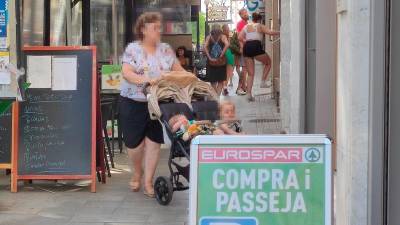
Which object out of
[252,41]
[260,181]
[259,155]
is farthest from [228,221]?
[252,41]

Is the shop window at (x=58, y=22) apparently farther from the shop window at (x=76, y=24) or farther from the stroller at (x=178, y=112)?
the stroller at (x=178, y=112)

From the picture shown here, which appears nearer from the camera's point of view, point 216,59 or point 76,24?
point 76,24

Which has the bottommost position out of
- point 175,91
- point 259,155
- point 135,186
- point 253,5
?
point 135,186

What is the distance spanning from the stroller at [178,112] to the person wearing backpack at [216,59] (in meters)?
8.59

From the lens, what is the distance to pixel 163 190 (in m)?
7.03

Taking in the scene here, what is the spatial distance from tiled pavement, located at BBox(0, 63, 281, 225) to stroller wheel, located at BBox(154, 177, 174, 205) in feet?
0.23

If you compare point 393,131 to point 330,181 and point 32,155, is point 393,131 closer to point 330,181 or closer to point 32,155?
point 330,181

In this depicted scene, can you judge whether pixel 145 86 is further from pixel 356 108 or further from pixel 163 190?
pixel 356 108

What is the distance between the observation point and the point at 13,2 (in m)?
6.51

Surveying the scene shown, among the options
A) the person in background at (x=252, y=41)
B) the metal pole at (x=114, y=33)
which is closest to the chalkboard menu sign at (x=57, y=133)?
the metal pole at (x=114, y=33)

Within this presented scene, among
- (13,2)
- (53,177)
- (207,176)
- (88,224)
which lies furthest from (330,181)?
(53,177)

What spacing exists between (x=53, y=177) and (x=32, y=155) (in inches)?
11.8

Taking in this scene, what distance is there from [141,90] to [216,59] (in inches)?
332

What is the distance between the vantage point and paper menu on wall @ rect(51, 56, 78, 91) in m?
7.51
